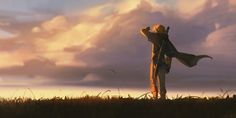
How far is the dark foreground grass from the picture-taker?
1266 cm

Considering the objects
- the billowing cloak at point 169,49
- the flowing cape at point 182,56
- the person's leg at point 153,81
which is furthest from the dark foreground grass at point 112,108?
the flowing cape at point 182,56

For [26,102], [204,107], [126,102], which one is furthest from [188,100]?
[26,102]

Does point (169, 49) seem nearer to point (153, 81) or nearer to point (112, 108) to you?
point (153, 81)

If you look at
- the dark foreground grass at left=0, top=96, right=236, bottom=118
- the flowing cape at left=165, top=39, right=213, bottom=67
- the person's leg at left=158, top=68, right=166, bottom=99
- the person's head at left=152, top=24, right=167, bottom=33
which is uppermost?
the person's head at left=152, top=24, right=167, bottom=33

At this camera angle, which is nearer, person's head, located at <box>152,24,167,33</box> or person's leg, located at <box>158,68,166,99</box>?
person's leg, located at <box>158,68,166,99</box>

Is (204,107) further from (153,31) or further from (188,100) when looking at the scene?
(153,31)

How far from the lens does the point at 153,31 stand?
17781mm

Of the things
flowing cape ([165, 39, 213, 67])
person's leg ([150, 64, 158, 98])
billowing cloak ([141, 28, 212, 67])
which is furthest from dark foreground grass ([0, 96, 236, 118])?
flowing cape ([165, 39, 213, 67])

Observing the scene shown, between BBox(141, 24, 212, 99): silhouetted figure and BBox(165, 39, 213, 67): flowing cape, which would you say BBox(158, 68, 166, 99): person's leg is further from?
BBox(165, 39, 213, 67): flowing cape

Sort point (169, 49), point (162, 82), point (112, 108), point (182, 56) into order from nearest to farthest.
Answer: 1. point (112, 108)
2. point (162, 82)
3. point (169, 49)
4. point (182, 56)

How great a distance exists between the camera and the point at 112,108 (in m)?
13.2

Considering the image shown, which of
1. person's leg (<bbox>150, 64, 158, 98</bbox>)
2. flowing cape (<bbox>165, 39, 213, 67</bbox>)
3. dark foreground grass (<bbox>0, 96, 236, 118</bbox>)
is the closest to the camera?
dark foreground grass (<bbox>0, 96, 236, 118</bbox>)

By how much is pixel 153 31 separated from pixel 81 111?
562cm

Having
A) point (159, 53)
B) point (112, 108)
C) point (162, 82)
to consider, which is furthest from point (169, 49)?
point (112, 108)
